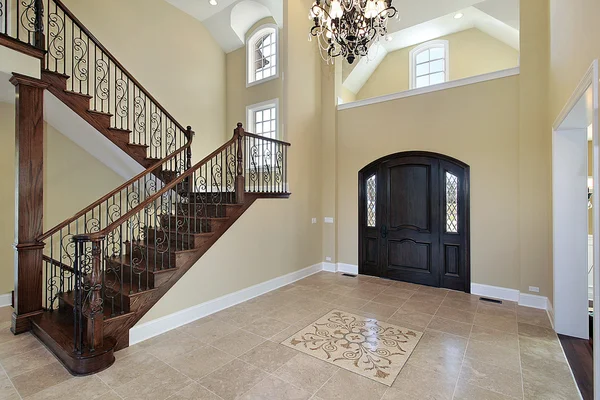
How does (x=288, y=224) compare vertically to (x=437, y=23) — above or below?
below

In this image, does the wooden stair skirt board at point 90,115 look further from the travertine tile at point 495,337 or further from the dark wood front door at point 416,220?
the travertine tile at point 495,337

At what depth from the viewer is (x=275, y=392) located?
7.63 feet

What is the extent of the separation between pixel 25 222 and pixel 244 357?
2.99 m

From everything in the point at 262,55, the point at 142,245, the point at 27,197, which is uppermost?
the point at 262,55

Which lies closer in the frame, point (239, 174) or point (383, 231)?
point (239, 174)

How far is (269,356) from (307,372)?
46 centimetres

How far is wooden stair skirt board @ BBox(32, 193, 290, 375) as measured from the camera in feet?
8.68

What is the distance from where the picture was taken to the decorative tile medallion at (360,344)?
2682mm

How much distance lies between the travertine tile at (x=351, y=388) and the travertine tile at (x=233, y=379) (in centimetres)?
59

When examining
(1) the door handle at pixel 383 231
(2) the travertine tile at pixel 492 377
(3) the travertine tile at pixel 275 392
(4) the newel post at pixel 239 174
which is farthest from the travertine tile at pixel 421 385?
(1) the door handle at pixel 383 231

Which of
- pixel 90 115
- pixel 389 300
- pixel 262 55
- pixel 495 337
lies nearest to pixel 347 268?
pixel 389 300

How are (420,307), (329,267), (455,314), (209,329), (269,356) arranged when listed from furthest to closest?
1. (329,267)
2. (420,307)
3. (455,314)
4. (209,329)
5. (269,356)

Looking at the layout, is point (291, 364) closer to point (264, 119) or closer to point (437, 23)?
point (264, 119)

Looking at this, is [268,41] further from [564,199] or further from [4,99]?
[564,199]
